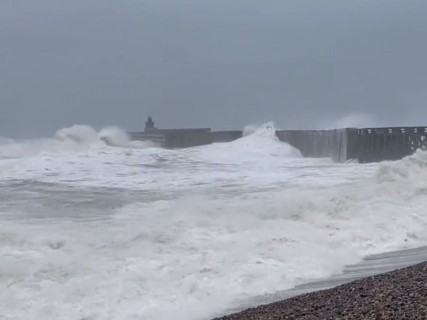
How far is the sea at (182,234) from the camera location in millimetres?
9203

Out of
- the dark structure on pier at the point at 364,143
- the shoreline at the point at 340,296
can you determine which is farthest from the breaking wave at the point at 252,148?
the shoreline at the point at 340,296

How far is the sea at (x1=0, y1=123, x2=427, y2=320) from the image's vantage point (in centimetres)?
920

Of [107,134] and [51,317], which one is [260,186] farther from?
[107,134]

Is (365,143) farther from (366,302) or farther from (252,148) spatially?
(366,302)

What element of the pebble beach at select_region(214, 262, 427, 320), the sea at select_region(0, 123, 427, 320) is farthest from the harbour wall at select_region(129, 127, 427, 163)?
the pebble beach at select_region(214, 262, 427, 320)

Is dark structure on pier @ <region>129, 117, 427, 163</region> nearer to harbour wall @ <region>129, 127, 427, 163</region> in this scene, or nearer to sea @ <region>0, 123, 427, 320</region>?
harbour wall @ <region>129, 127, 427, 163</region>

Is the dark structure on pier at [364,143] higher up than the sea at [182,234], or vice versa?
the dark structure on pier at [364,143]

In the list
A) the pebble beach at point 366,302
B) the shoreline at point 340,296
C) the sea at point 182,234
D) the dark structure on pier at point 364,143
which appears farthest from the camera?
the dark structure on pier at point 364,143

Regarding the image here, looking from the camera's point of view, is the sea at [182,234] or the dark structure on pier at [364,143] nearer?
the sea at [182,234]

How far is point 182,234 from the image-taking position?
1266 cm

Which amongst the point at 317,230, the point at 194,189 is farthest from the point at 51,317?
the point at 194,189

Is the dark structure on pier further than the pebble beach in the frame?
Yes

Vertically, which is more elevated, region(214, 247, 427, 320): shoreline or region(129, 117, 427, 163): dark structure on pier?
region(129, 117, 427, 163): dark structure on pier

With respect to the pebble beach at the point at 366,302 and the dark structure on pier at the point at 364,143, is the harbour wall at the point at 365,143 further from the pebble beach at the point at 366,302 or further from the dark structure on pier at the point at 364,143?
the pebble beach at the point at 366,302
